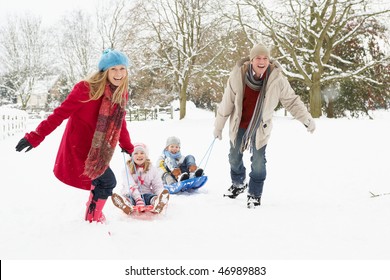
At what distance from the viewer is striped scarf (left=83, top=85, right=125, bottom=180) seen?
3.34m

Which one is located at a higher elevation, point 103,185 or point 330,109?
point 103,185

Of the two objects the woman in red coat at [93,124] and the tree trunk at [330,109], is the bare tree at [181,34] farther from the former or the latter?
the woman in red coat at [93,124]

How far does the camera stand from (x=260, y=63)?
413 centimetres

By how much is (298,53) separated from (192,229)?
18.9 meters

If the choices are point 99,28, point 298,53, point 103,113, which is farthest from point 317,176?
point 99,28

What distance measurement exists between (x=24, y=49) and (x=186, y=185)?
3391cm

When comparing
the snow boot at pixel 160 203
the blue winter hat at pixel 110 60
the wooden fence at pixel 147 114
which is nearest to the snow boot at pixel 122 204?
the snow boot at pixel 160 203

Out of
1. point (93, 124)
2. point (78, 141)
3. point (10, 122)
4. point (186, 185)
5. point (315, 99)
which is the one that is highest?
point (93, 124)

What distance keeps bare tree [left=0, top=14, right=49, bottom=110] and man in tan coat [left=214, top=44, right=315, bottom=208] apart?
111ft

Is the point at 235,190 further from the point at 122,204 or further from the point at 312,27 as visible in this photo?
the point at 312,27

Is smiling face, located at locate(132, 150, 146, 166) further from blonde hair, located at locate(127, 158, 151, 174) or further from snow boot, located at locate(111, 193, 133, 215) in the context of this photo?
snow boot, located at locate(111, 193, 133, 215)

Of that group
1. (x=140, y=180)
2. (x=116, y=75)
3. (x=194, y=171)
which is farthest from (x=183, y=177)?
(x=116, y=75)

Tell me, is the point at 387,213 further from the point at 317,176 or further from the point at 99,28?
the point at 99,28

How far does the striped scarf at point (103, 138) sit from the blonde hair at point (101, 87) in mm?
42
